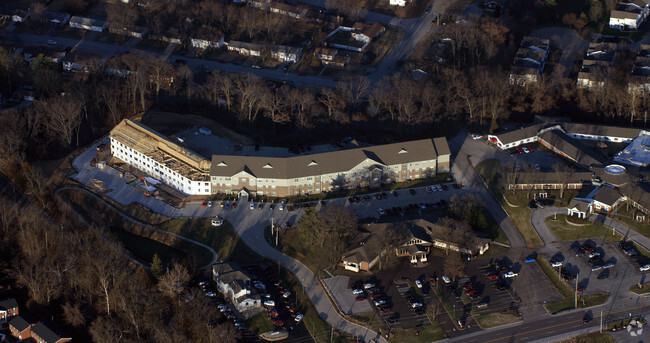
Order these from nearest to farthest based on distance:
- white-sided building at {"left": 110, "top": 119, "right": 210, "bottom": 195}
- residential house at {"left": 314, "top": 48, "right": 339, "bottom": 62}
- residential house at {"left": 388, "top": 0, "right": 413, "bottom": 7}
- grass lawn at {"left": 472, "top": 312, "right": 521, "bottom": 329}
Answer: grass lawn at {"left": 472, "top": 312, "right": 521, "bottom": 329} → white-sided building at {"left": 110, "top": 119, "right": 210, "bottom": 195} → residential house at {"left": 314, "top": 48, "right": 339, "bottom": 62} → residential house at {"left": 388, "top": 0, "right": 413, "bottom": 7}

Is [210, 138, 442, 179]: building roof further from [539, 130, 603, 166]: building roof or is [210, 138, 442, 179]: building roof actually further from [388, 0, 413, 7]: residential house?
[388, 0, 413, 7]: residential house

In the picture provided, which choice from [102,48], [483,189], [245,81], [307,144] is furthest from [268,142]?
[102,48]

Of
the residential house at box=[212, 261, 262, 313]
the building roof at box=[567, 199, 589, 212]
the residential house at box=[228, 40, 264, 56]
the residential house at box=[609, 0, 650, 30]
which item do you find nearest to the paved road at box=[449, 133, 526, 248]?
the building roof at box=[567, 199, 589, 212]

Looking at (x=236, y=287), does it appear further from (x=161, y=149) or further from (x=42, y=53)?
(x=42, y=53)

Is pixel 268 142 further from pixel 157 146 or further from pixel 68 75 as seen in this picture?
pixel 68 75

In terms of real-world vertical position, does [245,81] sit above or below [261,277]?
above

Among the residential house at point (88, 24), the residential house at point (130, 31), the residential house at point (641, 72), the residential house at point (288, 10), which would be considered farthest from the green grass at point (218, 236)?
the residential house at point (641, 72)
